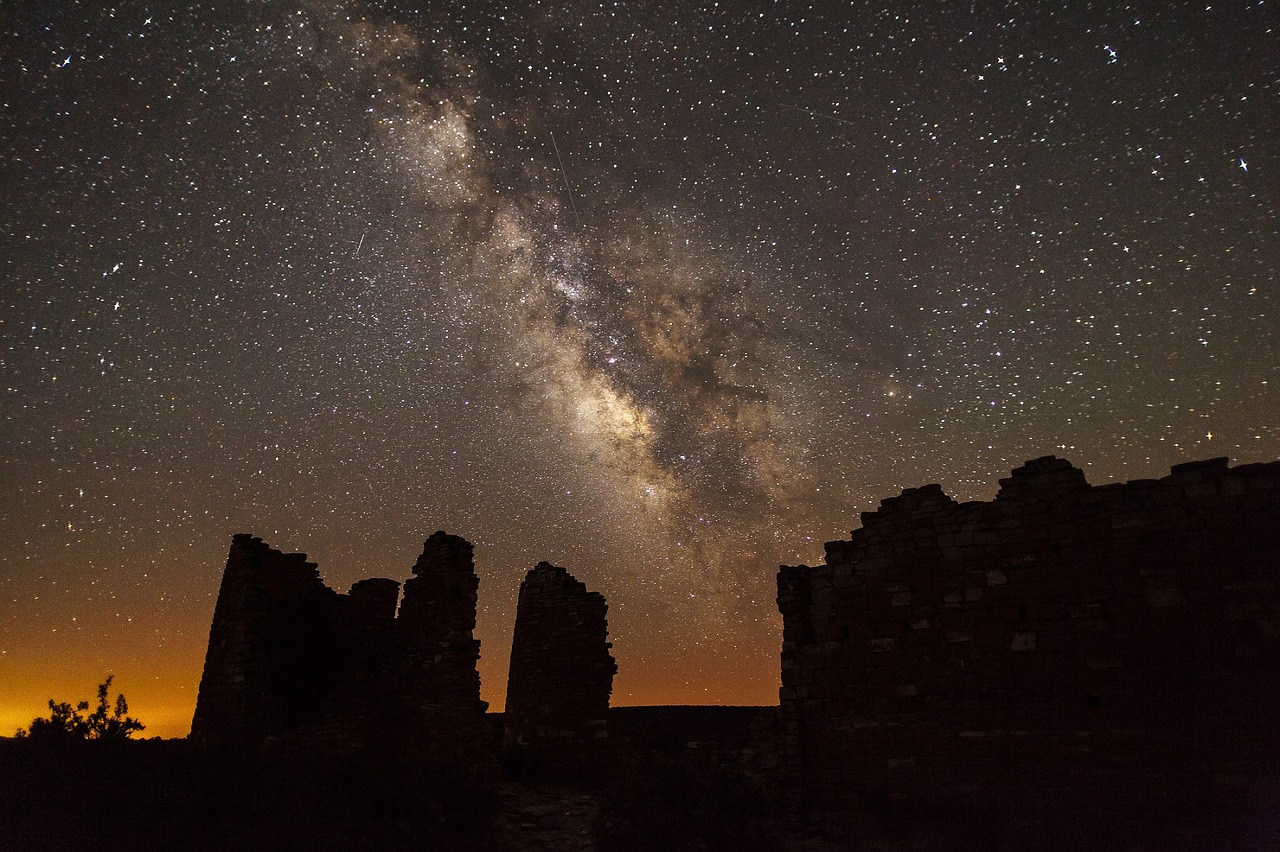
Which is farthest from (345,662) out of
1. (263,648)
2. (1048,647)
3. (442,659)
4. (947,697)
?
(1048,647)

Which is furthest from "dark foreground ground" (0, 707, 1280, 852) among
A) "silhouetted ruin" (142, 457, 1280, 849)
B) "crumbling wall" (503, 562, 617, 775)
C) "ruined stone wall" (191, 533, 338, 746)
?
"crumbling wall" (503, 562, 617, 775)

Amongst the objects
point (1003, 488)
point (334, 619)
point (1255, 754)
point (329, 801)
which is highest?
point (1003, 488)

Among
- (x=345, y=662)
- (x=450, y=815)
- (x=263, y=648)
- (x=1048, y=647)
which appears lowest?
(x=450, y=815)

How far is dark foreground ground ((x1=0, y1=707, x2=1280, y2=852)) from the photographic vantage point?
884cm

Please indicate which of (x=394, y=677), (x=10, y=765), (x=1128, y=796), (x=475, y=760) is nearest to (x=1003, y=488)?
(x=1128, y=796)

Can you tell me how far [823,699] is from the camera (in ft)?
38.6

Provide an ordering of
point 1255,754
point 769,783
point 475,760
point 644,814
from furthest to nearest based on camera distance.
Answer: point 475,760 < point 769,783 < point 644,814 < point 1255,754

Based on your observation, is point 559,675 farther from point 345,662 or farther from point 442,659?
point 345,662

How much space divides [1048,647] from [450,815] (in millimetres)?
9246

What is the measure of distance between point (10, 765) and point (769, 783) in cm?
1112

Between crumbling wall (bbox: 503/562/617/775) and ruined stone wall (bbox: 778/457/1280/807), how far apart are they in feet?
20.8

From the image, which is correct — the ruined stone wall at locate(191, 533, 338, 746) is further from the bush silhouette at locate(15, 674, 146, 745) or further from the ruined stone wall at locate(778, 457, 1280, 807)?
the ruined stone wall at locate(778, 457, 1280, 807)

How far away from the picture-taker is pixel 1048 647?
10.1 m

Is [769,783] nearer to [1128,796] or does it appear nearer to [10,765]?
[1128,796]
